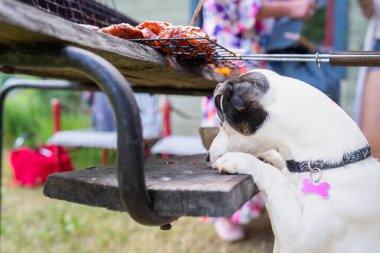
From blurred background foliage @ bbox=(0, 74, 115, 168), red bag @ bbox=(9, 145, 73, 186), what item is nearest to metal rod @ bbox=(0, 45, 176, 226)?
red bag @ bbox=(9, 145, 73, 186)

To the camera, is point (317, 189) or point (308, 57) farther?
point (308, 57)

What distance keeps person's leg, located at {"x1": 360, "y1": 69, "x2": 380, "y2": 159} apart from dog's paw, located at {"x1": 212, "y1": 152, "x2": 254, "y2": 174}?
184 cm

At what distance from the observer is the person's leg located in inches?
116

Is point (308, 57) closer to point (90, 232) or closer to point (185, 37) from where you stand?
point (185, 37)

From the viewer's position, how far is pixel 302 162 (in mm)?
1415

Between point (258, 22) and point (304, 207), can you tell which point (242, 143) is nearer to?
point (304, 207)

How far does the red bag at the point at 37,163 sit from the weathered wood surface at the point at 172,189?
341 centimetres

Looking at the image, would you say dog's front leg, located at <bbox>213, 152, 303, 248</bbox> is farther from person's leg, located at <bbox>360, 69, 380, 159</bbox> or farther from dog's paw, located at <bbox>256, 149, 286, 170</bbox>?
person's leg, located at <bbox>360, 69, 380, 159</bbox>

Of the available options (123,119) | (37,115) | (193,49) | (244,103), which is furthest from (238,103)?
(37,115)

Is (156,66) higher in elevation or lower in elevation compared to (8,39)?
lower

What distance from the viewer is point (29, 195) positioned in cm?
444

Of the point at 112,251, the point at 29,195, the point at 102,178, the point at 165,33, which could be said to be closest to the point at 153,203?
the point at 102,178

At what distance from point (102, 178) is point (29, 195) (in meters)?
3.56

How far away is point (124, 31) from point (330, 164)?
2.44 feet
